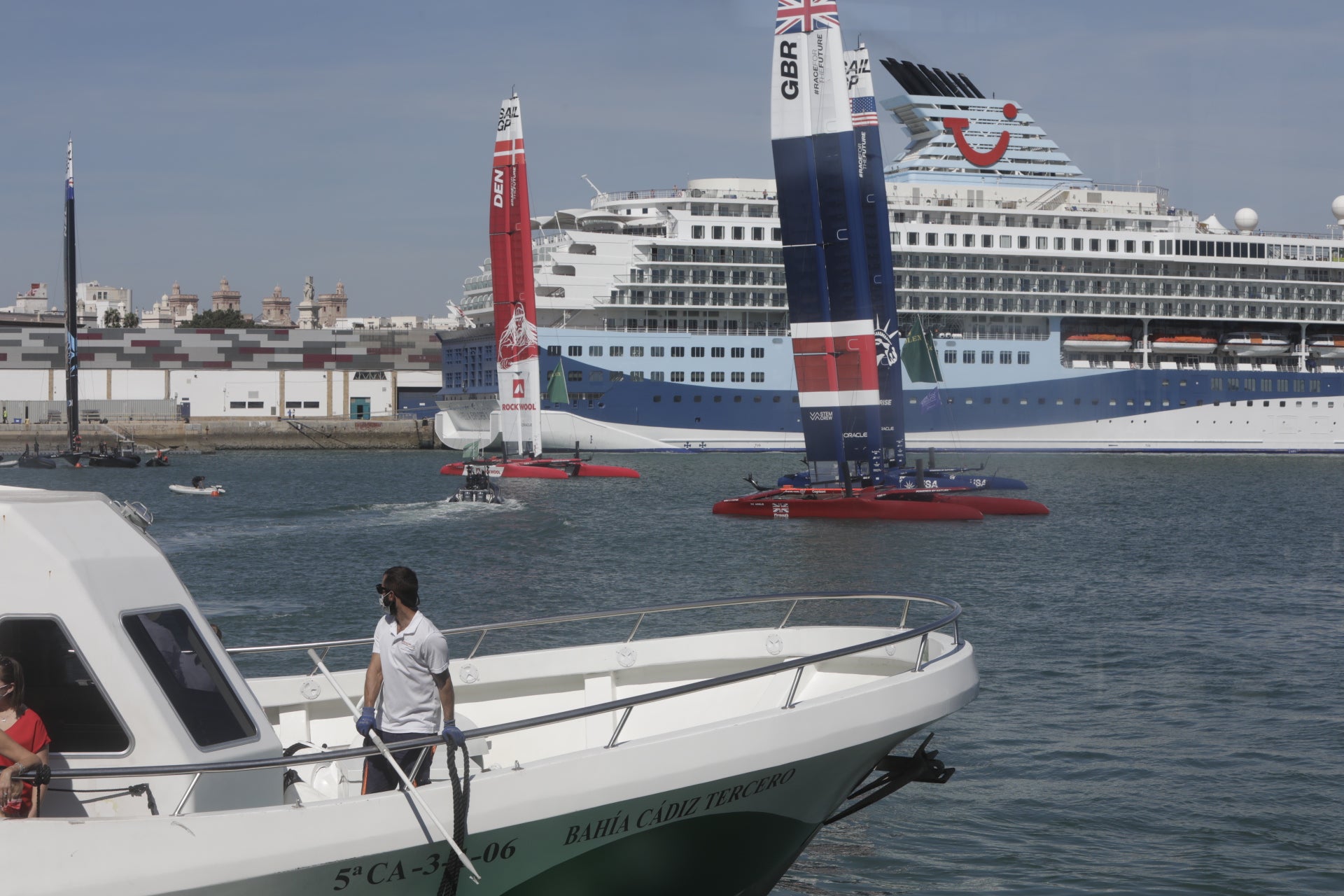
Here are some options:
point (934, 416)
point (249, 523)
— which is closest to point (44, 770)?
point (249, 523)

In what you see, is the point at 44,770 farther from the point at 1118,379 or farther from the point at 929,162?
the point at 929,162

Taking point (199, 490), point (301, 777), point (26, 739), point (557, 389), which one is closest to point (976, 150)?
point (557, 389)

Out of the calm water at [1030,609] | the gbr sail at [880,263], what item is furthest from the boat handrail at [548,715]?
the gbr sail at [880,263]

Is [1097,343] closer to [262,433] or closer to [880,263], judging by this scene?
[880,263]

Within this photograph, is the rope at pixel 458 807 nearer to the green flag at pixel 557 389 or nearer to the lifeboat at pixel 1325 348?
the green flag at pixel 557 389

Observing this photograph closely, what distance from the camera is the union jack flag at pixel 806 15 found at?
37.2m

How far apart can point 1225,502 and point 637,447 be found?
30608mm

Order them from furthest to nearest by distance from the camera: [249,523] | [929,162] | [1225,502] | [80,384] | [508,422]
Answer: [80,384], [929,162], [508,422], [1225,502], [249,523]

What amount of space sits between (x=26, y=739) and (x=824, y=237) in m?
34.0

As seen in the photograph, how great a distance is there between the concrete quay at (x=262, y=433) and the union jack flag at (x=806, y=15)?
50.1m

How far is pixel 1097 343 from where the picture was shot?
73125 mm

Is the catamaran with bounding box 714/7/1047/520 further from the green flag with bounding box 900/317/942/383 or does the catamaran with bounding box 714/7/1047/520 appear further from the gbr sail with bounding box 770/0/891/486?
the green flag with bounding box 900/317/942/383

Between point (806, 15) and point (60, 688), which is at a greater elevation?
point (806, 15)

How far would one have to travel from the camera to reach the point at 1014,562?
90.1ft
